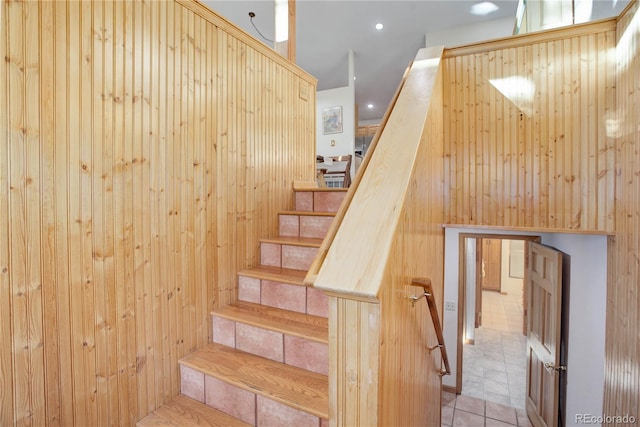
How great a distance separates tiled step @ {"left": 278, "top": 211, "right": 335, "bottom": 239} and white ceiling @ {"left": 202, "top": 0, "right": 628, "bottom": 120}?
3391 millimetres

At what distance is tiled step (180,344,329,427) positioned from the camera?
152cm

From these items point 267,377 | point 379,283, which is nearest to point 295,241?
point 267,377

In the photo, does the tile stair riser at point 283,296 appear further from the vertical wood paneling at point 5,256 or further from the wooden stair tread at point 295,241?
the vertical wood paneling at point 5,256

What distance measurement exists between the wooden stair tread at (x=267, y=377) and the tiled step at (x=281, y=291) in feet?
1.24

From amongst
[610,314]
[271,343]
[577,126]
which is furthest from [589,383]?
[271,343]

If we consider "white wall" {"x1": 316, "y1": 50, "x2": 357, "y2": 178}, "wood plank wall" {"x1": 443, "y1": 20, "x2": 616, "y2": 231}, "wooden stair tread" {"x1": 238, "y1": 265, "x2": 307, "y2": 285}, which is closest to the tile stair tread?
"wooden stair tread" {"x1": 238, "y1": 265, "x2": 307, "y2": 285}

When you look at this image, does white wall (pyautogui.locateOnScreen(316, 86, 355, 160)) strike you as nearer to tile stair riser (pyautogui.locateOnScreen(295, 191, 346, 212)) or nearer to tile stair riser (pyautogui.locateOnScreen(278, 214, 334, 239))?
tile stair riser (pyautogui.locateOnScreen(295, 191, 346, 212))

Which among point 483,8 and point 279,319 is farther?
point 483,8

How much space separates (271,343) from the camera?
1.88m

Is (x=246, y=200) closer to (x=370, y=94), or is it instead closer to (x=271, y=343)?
(x=271, y=343)

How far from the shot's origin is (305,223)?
2.71 metres

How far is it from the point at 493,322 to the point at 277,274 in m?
6.41

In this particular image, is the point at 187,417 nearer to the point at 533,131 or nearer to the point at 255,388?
the point at 255,388

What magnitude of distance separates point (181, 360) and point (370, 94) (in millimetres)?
8746
